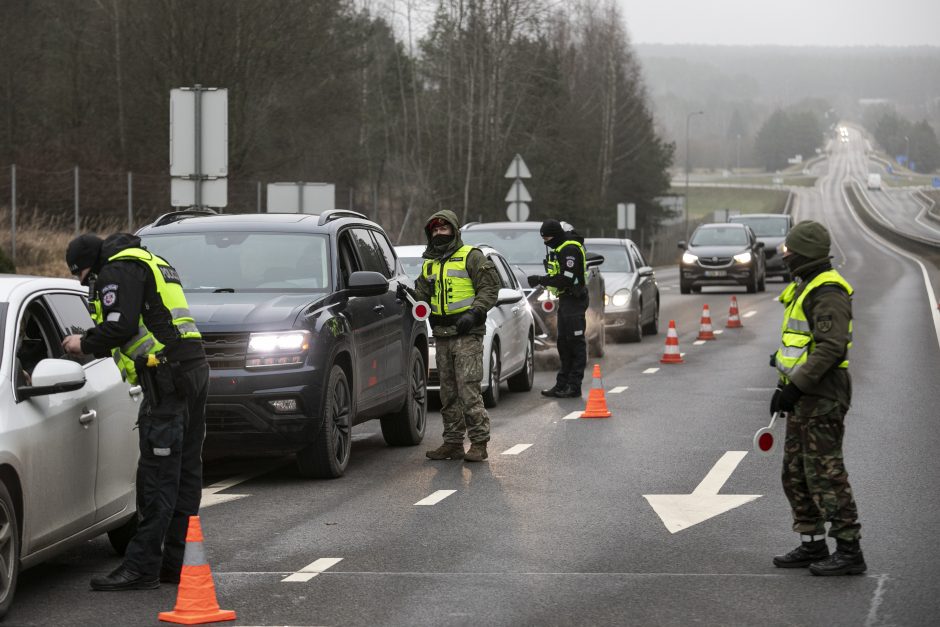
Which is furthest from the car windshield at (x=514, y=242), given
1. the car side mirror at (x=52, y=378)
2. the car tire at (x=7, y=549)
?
the car tire at (x=7, y=549)

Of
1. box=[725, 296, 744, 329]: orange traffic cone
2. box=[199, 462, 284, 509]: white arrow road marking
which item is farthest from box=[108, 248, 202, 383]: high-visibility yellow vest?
box=[725, 296, 744, 329]: orange traffic cone

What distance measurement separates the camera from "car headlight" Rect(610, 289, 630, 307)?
23.2m

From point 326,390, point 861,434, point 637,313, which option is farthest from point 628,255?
point 326,390

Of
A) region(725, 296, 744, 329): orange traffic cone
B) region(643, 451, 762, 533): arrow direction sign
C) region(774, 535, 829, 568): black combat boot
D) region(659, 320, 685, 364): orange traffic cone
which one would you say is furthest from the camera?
region(725, 296, 744, 329): orange traffic cone

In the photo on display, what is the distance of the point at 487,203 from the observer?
51500mm

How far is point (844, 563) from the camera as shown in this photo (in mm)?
7418

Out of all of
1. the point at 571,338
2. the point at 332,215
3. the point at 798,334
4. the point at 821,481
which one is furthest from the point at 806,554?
the point at 571,338

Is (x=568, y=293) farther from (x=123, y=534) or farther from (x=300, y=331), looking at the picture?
(x=123, y=534)

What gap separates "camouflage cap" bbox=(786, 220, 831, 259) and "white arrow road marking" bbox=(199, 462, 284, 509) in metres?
3.87

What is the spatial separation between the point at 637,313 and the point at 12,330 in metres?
17.1

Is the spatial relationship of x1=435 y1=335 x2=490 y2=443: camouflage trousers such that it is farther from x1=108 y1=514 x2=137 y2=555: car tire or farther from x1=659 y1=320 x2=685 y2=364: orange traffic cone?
x1=659 y1=320 x2=685 y2=364: orange traffic cone

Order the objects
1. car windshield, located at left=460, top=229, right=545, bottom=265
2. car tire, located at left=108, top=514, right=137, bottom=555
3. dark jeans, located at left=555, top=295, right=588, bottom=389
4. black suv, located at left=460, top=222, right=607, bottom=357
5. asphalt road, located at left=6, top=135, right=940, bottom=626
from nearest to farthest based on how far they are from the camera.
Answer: asphalt road, located at left=6, top=135, right=940, bottom=626, car tire, located at left=108, top=514, right=137, bottom=555, dark jeans, located at left=555, top=295, right=588, bottom=389, black suv, located at left=460, top=222, right=607, bottom=357, car windshield, located at left=460, top=229, right=545, bottom=265

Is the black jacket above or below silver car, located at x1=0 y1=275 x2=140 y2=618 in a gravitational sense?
above

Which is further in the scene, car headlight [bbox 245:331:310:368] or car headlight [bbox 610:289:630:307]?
car headlight [bbox 610:289:630:307]
